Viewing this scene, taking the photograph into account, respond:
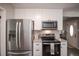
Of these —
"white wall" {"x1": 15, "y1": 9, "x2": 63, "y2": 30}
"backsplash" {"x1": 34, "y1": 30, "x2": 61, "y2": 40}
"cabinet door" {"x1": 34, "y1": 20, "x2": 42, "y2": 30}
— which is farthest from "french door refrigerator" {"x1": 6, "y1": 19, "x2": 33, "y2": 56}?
"backsplash" {"x1": 34, "y1": 30, "x2": 61, "y2": 40}

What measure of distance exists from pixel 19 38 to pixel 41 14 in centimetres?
155

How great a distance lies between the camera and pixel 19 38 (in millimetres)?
4488

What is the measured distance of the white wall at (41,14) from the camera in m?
5.44

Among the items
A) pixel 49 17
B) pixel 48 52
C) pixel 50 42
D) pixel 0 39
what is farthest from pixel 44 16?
pixel 0 39

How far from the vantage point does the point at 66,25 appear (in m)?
6.30

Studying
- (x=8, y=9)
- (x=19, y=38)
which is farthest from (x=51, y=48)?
(x=8, y=9)

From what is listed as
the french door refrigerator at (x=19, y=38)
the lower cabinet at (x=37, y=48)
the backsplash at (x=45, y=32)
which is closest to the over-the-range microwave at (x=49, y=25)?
the backsplash at (x=45, y=32)

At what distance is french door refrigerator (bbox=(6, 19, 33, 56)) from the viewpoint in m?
4.49

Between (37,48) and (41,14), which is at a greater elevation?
(41,14)

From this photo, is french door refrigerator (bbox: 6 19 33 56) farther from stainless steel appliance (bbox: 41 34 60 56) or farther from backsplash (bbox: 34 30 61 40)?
backsplash (bbox: 34 30 61 40)

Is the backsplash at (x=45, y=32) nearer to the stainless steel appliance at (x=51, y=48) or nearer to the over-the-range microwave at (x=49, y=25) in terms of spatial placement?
the over-the-range microwave at (x=49, y=25)

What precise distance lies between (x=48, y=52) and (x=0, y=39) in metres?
1.78

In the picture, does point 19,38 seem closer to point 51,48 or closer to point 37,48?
point 37,48

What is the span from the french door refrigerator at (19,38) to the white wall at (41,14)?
968 millimetres
